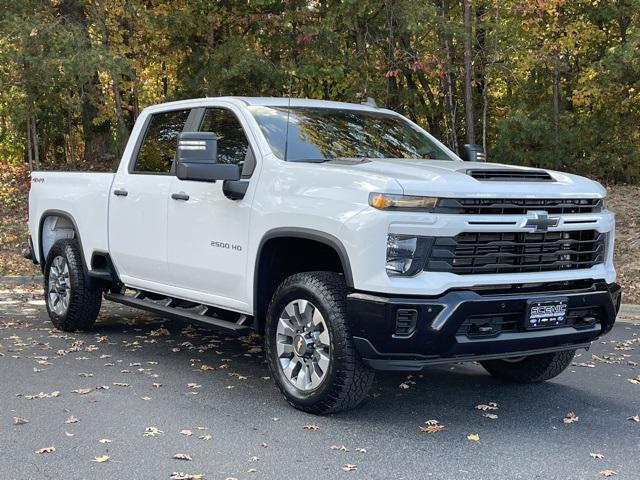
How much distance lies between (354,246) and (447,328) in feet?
2.36

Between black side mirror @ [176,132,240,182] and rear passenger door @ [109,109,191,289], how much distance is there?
3.06 ft

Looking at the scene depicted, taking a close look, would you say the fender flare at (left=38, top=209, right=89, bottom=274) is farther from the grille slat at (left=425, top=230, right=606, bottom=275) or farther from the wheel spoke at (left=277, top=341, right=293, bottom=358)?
the grille slat at (left=425, top=230, right=606, bottom=275)

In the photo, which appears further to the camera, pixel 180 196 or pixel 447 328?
pixel 180 196

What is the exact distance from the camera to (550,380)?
6.59m

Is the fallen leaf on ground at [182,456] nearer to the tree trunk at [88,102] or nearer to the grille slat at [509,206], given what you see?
the grille slat at [509,206]

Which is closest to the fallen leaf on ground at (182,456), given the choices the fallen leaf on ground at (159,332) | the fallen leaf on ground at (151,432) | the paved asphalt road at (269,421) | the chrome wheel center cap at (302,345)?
the paved asphalt road at (269,421)

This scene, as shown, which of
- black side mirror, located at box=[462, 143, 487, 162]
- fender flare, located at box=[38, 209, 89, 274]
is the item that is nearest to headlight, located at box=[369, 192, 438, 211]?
black side mirror, located at box=[462, 143, 487, 162]

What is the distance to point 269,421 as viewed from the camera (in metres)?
5.29

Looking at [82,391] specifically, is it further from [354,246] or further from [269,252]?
[354,246]

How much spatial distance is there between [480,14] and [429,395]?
1472cm

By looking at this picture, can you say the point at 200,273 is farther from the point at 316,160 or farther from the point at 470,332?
the point at 470,332

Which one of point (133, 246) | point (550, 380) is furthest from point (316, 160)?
point (550, 380)

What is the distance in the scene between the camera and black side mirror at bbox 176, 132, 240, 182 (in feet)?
18.6

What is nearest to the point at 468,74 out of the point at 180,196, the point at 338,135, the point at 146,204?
the point at 338,135
